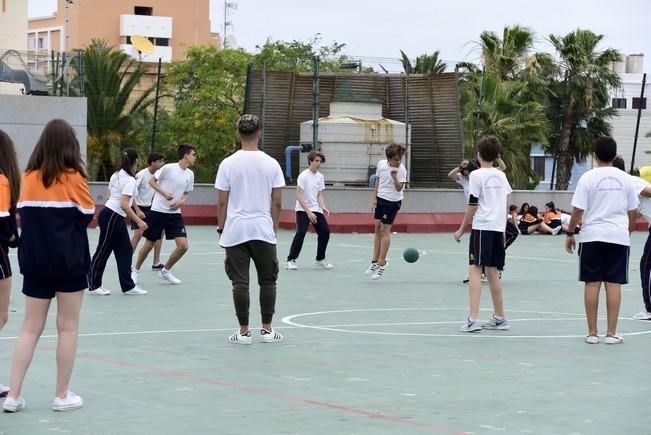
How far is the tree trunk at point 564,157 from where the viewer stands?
37.3 m

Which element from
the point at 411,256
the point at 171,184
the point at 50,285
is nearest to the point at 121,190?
the point at 171,184

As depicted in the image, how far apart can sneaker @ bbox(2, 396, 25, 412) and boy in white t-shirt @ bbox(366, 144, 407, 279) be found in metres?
10.5

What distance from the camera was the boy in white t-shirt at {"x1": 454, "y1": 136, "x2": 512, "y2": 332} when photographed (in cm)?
1186

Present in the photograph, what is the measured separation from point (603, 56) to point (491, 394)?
44.6m

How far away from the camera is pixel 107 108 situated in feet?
143

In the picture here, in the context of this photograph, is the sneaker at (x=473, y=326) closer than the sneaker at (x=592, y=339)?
No

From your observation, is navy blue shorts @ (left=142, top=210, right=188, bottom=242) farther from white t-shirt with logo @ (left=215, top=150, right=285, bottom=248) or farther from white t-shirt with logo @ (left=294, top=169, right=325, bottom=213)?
white t-shirt with logo @ (left=215, top=150, right=285, bottom=248)

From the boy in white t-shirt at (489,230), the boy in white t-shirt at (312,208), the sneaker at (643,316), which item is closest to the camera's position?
the boy in white t-shirt at (489,230)

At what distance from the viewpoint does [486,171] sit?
12133mm

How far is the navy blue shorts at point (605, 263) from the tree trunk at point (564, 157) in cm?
2407

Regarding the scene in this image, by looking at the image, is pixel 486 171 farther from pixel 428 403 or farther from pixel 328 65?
pixel 328 65

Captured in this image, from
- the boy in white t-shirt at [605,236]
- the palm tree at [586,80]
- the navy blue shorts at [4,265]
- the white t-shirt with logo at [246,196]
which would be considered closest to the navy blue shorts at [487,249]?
the boy in white t-shirt at [605,236]

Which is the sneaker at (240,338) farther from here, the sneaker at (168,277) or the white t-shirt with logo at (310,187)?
the white t-shirt with logo at (310,187)

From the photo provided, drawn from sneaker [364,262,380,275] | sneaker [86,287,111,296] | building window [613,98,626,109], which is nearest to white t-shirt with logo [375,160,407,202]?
sneaker [364,262,380,275]
